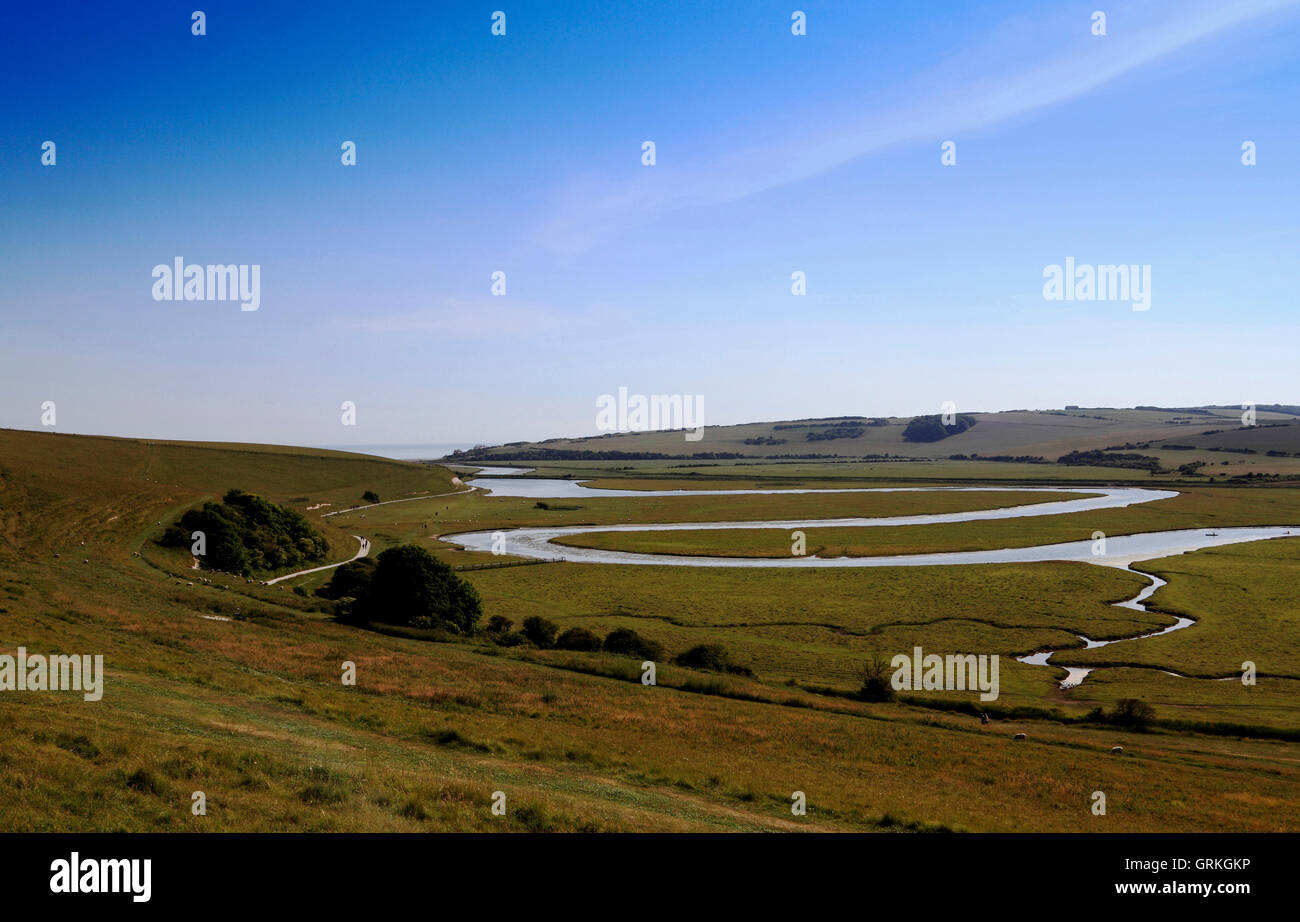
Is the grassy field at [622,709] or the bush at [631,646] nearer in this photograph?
the grassy field at [622,709]

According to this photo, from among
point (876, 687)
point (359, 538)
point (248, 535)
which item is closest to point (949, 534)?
point (876, 687)

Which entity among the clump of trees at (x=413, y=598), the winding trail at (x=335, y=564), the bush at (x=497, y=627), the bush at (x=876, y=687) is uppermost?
the clump of trees at (x=413, y=598)

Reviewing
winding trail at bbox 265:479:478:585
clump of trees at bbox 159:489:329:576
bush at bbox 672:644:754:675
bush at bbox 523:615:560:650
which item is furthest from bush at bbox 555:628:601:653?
clump of trees at bbox 159:489:329:576

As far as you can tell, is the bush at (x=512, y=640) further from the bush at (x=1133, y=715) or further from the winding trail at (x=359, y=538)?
the bush at (x=1133, y=715)

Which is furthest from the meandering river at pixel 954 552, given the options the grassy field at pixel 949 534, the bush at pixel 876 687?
the bush at pixel 876 687

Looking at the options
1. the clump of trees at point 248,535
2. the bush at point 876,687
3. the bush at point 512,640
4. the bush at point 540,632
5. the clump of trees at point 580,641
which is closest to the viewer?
the bush at point 876,687

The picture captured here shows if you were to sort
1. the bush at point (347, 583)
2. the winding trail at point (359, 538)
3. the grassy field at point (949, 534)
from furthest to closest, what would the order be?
the grassy field at point (949, 534), the winding trail at point (359, 538), the bush at point (347, 583)

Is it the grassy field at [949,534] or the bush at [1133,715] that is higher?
the grassy field at [949,534]

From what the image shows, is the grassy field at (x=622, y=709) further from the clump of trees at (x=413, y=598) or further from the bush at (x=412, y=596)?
the bush at (x=412, y=596)
